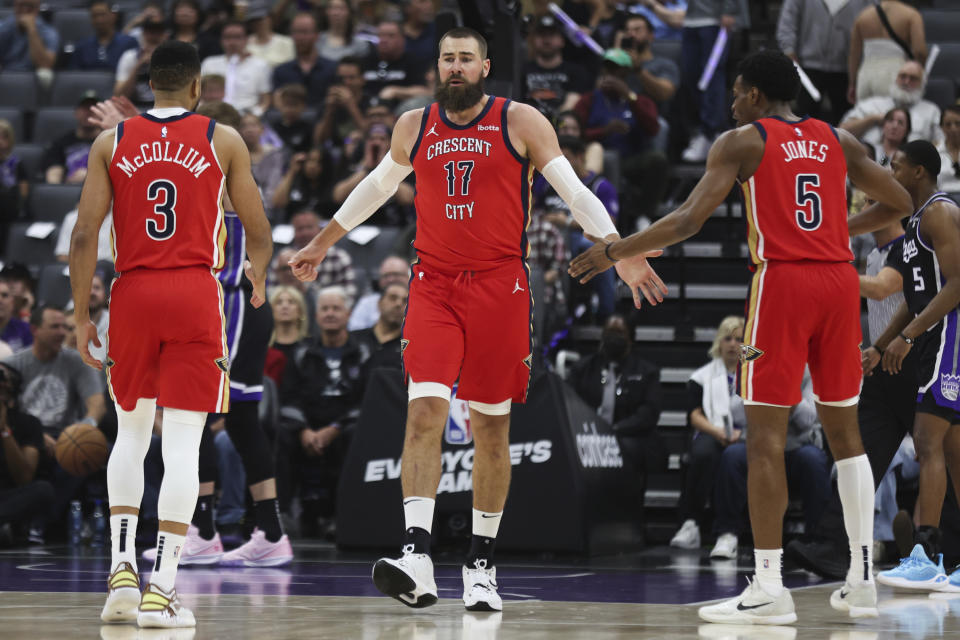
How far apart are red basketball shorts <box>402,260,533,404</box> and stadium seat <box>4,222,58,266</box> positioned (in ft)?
25.7

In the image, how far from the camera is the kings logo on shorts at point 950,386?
22.9 feet

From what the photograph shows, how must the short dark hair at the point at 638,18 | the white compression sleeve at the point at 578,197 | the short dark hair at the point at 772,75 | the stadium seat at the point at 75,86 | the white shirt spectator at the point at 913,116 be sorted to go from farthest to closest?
the stadium seat at the point at 75,86, the short dark hair at the point at 638,18, the white shirt spectator at the point at 913,116, the white compression sleeve at the point at 578,197, the short dark hair at the point at 772,75

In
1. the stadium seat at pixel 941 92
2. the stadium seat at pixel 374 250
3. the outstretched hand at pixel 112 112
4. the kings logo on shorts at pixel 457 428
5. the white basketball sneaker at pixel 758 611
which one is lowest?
the white basketball sneaker at pixel 758 611

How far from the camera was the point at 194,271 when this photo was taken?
5.43 metres

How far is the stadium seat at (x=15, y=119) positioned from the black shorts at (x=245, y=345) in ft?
25.8

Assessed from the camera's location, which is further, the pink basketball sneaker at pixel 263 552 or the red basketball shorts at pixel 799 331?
the pink basketball sneaker at pixel 263 552

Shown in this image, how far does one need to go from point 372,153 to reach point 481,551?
688 centimetres

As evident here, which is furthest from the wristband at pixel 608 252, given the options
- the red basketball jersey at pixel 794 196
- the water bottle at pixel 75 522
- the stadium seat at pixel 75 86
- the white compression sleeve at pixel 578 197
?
the stadium seat at pixel 75 86

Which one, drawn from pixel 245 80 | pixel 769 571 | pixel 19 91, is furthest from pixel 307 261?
pixel 19 91

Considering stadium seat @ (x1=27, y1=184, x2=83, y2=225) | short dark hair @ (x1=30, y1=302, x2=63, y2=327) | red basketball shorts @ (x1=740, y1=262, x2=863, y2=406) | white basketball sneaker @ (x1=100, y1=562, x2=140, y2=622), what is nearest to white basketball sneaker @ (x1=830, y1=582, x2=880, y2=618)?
red basketball shorts @ (x1=740, y1=262, x2=863, y2=406)

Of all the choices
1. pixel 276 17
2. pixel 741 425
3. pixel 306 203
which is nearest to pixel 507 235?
pixel 741 425

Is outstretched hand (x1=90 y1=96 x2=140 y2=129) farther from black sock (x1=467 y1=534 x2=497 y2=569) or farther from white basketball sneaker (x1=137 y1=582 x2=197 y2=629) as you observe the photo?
black sock (x1=467 y1=534 x2=497 y2=569)

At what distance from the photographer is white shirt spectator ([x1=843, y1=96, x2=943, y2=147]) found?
11.2m

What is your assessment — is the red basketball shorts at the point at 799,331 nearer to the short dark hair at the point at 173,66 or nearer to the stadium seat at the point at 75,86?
the short dark hair at the point at 173,66
